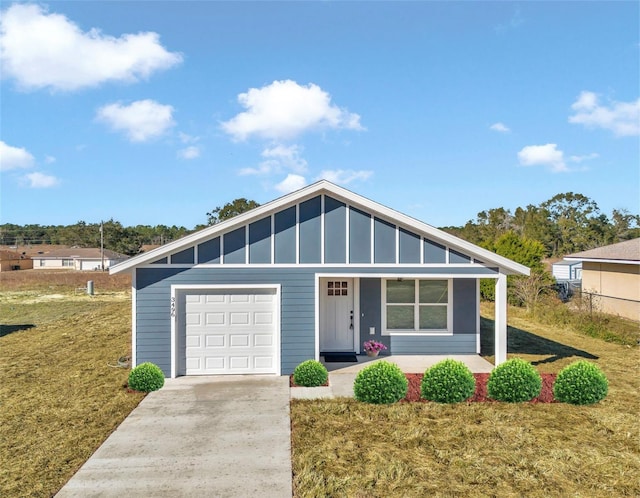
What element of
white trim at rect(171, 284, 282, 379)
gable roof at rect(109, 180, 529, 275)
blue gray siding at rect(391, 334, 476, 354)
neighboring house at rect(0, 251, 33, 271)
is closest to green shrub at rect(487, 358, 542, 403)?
gable roof at rect(109, 180, 529, 275)

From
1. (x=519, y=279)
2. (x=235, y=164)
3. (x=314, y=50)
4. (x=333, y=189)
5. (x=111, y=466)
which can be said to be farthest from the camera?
(x=235, y=164)

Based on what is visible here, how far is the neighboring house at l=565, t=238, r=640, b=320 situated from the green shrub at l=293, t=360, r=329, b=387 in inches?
532

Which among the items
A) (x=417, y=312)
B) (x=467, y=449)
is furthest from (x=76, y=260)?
(x=467, y=449)

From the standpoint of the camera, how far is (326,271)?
983 centimetres

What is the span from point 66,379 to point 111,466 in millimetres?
5289

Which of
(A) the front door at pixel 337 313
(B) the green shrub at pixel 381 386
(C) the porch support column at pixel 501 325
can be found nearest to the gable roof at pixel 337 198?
(C) the porch support column at pixel 501 325

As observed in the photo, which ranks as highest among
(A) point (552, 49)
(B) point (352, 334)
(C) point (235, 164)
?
(A) point (552, 49)

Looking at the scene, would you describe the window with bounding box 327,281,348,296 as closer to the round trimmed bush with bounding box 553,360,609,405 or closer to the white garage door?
the white garage door

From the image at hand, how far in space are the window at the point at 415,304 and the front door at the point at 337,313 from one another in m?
1.09

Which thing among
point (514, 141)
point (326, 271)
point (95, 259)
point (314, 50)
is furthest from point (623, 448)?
point (95, 259)

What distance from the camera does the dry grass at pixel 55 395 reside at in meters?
5.68

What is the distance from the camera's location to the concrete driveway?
16.9ft

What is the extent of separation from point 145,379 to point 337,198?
610 cm

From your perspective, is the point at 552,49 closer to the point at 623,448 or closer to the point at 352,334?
the point at 352,334
